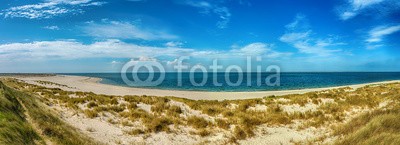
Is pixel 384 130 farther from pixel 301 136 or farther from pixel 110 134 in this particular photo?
pixel 110 134

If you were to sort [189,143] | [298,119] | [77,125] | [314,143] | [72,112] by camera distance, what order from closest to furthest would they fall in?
[314,143] < [189,143] < [77,125] < [298,119] < [72,112]

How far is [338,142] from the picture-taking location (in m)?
8.59

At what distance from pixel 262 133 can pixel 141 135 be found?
204 inches

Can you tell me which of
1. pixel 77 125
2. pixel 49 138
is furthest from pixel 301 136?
pixel 77 125

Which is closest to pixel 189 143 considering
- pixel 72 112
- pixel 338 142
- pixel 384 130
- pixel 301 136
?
pixel 301 136

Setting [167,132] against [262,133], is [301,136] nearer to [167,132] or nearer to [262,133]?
[262,133]

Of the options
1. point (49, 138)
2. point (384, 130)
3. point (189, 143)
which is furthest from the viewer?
A: point (189, 143)

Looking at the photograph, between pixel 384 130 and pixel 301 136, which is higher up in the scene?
pixel 384 130

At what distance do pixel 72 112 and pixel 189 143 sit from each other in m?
8.38

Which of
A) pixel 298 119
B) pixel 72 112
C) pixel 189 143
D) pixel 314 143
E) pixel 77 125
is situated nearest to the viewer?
pixel 314 143

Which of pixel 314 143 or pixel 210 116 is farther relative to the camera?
pixel 210 116

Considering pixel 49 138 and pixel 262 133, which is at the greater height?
pixel 49 138

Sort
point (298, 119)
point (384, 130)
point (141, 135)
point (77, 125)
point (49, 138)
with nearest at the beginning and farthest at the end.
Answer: point (49, 138) → point (384, 130) → point (141, 135) → point (77, 125) → point (298, 119)

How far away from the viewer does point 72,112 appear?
52.7 ft
